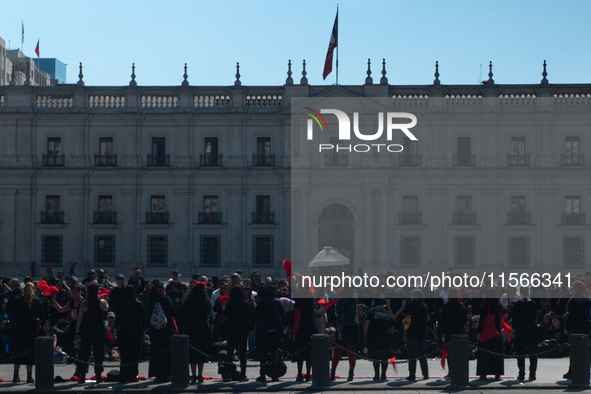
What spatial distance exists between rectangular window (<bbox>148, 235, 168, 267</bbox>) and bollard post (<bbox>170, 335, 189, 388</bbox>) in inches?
1157

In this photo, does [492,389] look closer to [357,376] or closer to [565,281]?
[357,376]

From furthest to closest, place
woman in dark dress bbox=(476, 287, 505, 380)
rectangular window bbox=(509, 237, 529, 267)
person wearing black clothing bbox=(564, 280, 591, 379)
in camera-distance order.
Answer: rectangular window bbox=(509, 237, 529, 267)
person wearing black clothing bbox=(564, 280, 591, 379)
woman in dark dress bbox=(476, 287, 505, 380)

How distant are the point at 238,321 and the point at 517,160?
1267 inches

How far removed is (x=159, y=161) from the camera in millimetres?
41688

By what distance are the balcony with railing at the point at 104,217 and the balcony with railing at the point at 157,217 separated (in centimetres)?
198

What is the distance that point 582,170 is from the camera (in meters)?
41.0

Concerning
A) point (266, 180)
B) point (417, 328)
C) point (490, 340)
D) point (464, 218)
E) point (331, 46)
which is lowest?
point (490, 340)

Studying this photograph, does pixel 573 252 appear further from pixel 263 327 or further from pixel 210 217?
pixel 263 327

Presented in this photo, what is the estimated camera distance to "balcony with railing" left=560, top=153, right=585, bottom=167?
4128 centimetres

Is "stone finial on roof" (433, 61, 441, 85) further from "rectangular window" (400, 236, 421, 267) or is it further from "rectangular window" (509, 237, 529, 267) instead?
"rectangular window" (509, 237, 529, 267)

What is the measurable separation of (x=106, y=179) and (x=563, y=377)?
33.0 m

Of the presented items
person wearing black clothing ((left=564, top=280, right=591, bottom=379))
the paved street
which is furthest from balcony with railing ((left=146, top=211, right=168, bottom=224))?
person wearing black clothing ((left=564, top=280, right=591, bottom=379))

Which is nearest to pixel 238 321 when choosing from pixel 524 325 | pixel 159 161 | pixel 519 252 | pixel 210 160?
pixel 524 325

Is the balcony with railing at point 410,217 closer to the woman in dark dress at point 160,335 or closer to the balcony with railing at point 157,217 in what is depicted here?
the balcony with railing at point 157,217
